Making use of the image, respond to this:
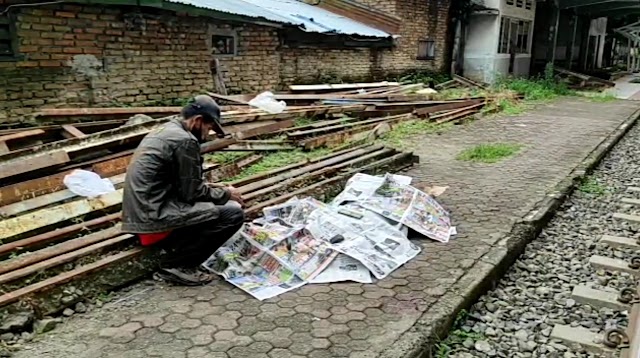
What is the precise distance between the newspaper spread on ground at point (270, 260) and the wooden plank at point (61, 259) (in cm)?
67

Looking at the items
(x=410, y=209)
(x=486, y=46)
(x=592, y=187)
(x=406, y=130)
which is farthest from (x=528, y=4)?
(x=410, y=209)

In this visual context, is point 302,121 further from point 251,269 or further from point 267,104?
point 251,269

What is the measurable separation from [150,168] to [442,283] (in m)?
2.23

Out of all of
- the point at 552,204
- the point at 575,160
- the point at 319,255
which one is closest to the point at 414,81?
the point at 575,160

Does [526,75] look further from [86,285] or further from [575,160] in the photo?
[86,285]

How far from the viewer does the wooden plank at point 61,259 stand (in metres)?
3.31

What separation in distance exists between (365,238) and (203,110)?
64.0 inches

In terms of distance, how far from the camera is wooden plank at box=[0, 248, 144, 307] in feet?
10.4

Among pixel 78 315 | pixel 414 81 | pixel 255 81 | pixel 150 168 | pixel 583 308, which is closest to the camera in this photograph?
pixel 78 315

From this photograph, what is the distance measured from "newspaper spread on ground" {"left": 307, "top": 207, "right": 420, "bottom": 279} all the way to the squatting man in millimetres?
810

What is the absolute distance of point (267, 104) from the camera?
907 centimetres

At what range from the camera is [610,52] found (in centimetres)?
3378

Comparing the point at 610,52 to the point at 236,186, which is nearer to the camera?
the point at 236,186

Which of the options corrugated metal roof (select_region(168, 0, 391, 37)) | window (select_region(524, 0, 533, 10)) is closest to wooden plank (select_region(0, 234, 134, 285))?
corrugated metal roof (select_region(168, 0, 391, 37))
